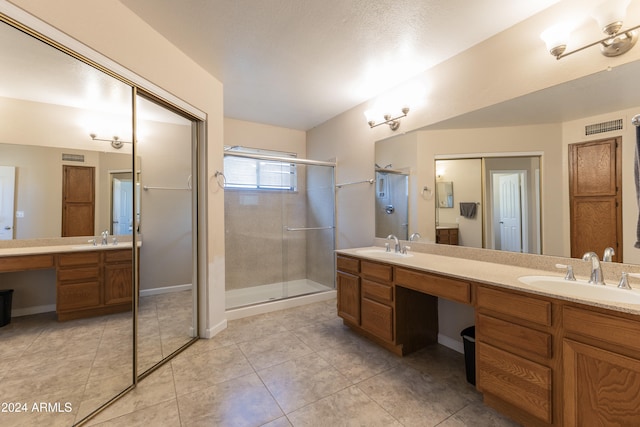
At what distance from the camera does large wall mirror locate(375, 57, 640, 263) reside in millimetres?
1498

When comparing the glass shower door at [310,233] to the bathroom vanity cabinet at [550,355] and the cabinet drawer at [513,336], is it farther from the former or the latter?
the cabinet drawer at [513,336]

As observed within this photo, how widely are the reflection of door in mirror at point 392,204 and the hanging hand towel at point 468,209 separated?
0.54 m

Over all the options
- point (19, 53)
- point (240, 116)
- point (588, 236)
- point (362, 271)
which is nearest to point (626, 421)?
point (588, 236)

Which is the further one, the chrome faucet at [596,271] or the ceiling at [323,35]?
the ceiling at [323,35]

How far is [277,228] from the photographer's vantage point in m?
3.99

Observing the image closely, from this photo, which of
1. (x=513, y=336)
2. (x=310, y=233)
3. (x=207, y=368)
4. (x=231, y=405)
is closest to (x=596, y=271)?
(x=513, y=336)

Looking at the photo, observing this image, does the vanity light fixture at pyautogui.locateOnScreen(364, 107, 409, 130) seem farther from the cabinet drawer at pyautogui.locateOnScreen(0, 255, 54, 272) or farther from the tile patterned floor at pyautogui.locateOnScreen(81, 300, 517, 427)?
the cabinet drawer at pyautogui.locateOnScreen(0, 255, 54, 272)

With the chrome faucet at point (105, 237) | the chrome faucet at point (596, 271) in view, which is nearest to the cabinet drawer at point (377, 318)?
the chrome faucet at point (596, 271)

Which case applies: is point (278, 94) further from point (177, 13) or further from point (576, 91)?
point (576, 91)

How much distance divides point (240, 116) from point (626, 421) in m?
4.26

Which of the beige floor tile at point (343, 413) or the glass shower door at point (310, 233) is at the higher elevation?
the glass shower door at point (310, 233)

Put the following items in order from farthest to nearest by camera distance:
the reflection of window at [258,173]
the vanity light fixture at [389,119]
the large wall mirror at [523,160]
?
the reflection of window at [258,173] < the vanity light fixture at [389,119] < the large wall mirror at [523,160]

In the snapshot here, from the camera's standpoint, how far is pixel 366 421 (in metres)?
1.53

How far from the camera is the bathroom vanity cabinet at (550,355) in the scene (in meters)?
1.10
